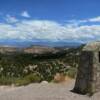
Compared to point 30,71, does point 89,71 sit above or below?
above

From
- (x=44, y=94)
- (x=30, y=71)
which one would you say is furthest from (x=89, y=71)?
(x=30, y=71)

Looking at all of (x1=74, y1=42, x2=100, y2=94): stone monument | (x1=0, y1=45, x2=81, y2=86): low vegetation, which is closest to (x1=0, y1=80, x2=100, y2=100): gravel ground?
(x1=74, y1=42, x2=100, y2=94): stone monument

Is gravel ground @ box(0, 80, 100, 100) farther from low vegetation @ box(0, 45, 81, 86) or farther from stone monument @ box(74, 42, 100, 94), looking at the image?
low vegetation @ box(0, 45, 81, 86)

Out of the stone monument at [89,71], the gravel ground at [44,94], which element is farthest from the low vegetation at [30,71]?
the stone monument at [89,71]

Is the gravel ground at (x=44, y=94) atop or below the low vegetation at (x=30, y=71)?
below

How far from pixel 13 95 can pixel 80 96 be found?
3.10 metres

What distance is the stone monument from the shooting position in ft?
64.3

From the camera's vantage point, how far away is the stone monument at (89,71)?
64.3 ft

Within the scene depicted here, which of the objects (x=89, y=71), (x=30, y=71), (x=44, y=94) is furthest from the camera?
(x=30, y=71)

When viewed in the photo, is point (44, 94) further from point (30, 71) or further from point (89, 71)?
point (30, 71)

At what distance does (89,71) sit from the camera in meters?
19.7

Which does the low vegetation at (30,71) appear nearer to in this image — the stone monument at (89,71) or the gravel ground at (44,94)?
the gravel ground at (44,94)

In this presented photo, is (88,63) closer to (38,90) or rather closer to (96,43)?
(96,43)

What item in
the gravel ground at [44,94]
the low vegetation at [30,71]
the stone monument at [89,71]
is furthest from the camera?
the low vegetation at [30,71]
